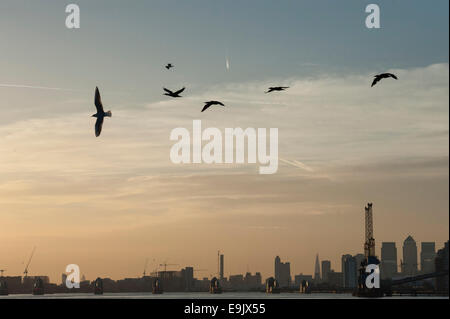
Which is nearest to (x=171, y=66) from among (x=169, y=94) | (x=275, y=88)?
(x=169, y=94)

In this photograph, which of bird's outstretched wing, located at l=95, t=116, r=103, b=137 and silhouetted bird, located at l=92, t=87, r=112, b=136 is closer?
bird's outstretched wing, located at l=95, t=116, r=103, b=137

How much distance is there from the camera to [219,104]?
93.9 meters

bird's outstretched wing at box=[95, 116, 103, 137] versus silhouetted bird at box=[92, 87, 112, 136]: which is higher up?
silhouetted bird at box=[92, 87, 112, 136]

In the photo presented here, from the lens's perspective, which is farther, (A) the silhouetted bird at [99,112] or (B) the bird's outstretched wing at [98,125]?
(A) the silhouetted bird at [99,112]

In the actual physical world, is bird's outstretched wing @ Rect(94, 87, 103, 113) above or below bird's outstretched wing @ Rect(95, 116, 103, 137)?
above

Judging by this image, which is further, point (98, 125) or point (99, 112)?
point (99, 112)

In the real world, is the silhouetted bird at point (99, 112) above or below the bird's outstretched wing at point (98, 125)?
above

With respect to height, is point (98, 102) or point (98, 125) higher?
point (98, 102)

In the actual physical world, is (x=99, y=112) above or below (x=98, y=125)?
above
